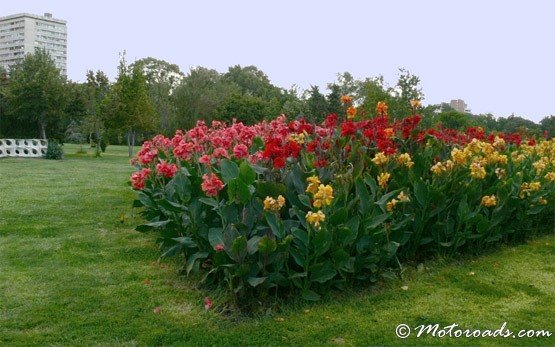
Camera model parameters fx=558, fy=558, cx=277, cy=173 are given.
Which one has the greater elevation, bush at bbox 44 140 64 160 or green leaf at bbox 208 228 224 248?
green leaf at bbox 208 228 224 248

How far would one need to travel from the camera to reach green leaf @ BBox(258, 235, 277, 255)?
11.0 ft

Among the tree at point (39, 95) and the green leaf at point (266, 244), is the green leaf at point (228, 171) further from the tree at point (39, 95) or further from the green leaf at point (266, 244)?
the tree at point (39, 95)

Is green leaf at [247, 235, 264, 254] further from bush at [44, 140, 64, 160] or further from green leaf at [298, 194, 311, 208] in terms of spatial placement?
bush at [44, 140, 64, 160]

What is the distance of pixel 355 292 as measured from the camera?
3920 millimetres

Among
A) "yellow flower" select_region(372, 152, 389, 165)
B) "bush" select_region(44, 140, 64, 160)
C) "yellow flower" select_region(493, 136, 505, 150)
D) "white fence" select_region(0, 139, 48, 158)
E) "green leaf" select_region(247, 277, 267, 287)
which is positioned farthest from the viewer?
"bush" select_region(44, 140, 64, 160)

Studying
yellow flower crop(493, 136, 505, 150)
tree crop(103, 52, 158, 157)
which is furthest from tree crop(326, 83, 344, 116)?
yellow flower crop(493, 136, 505, 150)

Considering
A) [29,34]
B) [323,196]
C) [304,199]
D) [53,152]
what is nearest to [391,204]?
[304,199]

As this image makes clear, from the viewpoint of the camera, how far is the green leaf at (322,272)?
11.6 ft

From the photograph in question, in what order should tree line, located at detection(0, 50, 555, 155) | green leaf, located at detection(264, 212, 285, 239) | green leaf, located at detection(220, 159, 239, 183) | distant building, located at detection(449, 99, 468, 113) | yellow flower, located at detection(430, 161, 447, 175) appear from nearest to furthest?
1. green leaf, located at detection(264, 212, 285, 239)
2. green leaf, located at detection(220, 159, 239, 183)
3. yellow flower, located at detection(430, 161, 447, 175)
4. tree line, located at detection(0, 50, 555, 155)
5. distant building, located at detection(449, 99, 468, 113)

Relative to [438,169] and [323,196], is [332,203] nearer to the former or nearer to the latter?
[323,196]


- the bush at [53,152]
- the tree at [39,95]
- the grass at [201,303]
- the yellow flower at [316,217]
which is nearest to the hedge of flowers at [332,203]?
the yellow flower at [316,217]

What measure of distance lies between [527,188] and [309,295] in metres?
2.58

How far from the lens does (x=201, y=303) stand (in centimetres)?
373

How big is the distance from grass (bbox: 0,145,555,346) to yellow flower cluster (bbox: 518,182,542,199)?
0.53m
